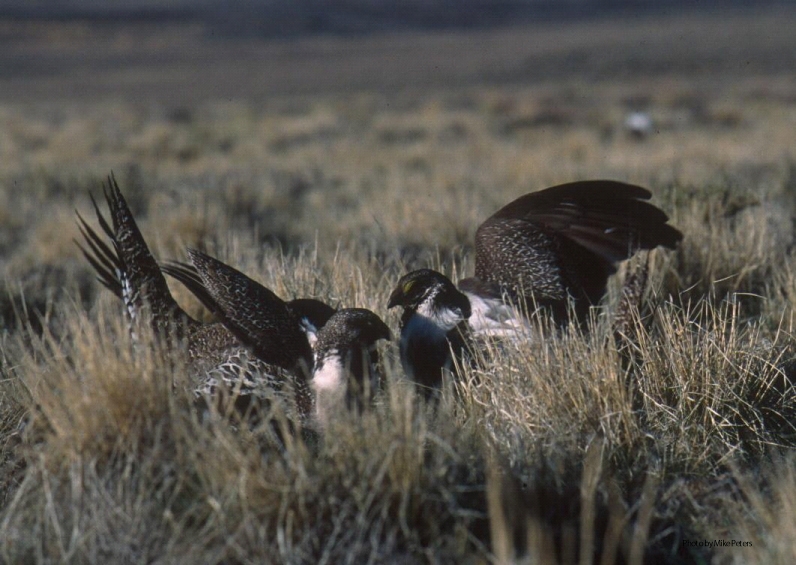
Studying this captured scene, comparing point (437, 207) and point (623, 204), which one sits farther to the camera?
point (437, 207)

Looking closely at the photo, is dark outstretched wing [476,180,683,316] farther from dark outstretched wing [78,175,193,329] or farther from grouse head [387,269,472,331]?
dark outstretched wing [78,175,193,329]

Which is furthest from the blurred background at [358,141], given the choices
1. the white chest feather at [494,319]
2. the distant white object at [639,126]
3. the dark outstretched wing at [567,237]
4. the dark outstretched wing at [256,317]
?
the dark outstretched wing at [256,317]

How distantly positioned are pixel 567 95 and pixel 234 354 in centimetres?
2551

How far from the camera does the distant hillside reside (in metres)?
70.9

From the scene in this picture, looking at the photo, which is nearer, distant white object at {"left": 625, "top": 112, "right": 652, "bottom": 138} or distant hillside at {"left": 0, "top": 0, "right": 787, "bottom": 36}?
distant white object at {"left": 625, "top": 112, "right": 652, "bottom": 138}

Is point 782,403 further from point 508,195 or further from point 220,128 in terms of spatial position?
point 220,128

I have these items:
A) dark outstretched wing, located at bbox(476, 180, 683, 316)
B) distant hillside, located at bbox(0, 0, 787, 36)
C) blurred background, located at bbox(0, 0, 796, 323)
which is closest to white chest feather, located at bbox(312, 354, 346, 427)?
dark outstretched wing, located at bbox(476, 180, 683, 316)

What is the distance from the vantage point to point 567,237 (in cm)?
414

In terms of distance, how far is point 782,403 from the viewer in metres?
3.60

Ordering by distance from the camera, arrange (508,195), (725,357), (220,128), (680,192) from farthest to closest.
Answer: (220,128), (508,195), (680,192), (725,357)

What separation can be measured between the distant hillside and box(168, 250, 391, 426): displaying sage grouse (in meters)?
67.5

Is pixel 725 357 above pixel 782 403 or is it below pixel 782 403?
above

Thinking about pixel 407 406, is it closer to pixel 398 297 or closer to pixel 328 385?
pixel 328 385

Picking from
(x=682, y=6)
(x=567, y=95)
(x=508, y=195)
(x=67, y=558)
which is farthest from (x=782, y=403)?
(x=682, y=6)
